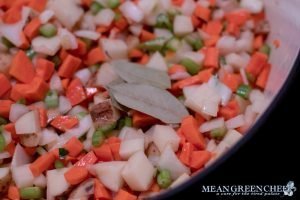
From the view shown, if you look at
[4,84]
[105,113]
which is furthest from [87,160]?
[4,84]

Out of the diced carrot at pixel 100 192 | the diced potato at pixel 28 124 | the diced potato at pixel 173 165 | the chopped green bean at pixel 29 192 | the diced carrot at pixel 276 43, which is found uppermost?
the diced carrot at pixel 276 43

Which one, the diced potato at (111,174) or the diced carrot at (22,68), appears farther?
the diced carrot at (22,68)

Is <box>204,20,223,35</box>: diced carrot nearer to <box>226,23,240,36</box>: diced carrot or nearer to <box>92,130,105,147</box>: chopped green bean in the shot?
<box>226,23,240,36</box>: diced carrot

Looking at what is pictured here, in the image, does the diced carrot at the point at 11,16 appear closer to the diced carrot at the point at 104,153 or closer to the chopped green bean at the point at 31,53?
the chopped green bean at the point at 31,53

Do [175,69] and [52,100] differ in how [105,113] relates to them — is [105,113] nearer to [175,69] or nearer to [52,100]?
[52,100]

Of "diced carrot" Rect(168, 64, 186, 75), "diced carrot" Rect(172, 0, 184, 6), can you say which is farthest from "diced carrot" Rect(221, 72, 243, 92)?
"diced carrot" Rect(172, 0, 184, 6)

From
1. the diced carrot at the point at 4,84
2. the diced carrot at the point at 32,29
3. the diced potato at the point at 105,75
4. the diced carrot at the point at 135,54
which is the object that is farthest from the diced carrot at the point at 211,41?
the diced carrot at the point at 4,84

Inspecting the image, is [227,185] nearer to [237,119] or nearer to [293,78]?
[293,78]
